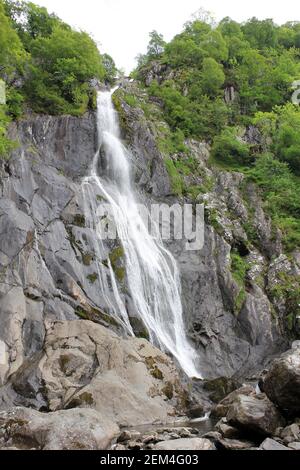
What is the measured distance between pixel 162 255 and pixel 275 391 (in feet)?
36.1

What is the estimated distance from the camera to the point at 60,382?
42.9ft

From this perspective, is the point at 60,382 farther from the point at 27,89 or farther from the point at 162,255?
the point at 27,89

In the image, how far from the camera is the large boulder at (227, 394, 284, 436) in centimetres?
1000

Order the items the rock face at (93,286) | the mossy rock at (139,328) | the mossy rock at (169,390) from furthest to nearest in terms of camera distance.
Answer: the mossy rock at (139,328), the mossy rock at (169,390), the rock face at (93,286)

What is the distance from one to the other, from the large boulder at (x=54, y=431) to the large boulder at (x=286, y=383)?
13.2 ft

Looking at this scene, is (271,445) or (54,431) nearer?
(271,445)

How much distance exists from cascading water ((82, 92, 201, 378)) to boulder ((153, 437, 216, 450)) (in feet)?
24.2

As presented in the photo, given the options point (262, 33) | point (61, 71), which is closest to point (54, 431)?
point (61, 71)

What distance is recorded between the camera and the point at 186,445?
877 centimetres

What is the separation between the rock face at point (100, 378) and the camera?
12477 mm

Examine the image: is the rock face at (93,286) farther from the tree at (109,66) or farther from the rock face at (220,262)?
the tree at (109,66)

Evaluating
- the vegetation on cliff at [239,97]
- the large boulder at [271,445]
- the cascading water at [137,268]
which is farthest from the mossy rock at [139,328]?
the vegetation on cliff at [239,97]

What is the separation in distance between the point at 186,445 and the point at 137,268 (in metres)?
10.6

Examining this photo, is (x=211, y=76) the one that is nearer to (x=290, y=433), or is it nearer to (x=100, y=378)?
(x=100, y=378)
